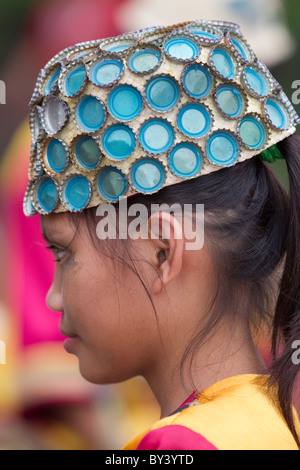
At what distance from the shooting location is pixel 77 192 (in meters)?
1.10

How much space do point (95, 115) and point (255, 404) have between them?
1.66 ft

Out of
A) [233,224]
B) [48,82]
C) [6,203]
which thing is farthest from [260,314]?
[6,203]

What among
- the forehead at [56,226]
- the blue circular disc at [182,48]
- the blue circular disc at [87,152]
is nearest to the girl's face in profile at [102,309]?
the forehead at [56,226]

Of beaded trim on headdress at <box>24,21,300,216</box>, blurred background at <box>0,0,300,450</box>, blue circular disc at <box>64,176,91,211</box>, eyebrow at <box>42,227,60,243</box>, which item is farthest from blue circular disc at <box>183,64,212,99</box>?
blurred background at <box>0,0,300,450</box>

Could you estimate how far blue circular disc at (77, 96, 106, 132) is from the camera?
1062mm

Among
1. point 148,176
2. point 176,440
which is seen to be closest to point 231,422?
point 176,440

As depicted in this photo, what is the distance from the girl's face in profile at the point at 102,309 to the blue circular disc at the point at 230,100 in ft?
0.98

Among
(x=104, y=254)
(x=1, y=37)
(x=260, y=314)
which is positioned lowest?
(x=260, y=314)

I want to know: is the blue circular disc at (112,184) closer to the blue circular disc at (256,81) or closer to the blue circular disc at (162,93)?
the blue circular disc at (162,93)

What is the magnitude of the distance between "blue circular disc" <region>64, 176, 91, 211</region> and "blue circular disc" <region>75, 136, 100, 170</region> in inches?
1.0

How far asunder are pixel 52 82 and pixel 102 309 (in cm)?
39

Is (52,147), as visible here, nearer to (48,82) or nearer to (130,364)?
(48,82)

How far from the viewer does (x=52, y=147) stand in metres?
1.13

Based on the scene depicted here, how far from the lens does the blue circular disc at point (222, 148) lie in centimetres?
107
